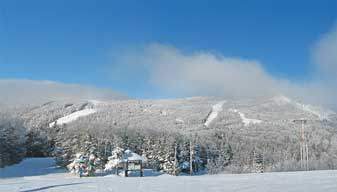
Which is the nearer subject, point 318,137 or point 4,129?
point 4,129

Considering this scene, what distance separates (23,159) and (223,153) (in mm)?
40039

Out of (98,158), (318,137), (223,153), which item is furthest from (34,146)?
(318,137)

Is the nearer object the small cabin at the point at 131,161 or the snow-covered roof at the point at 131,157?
the small cabin at the point at 131,161

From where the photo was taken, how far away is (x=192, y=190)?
19375 mm

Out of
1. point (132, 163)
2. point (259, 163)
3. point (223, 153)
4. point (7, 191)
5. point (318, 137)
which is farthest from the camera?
point (318, 137)

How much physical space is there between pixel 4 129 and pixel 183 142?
35.5 meters

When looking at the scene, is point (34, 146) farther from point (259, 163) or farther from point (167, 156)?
point (259, 163)

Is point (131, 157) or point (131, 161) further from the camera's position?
point (131, 157)

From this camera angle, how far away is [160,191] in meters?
19.0

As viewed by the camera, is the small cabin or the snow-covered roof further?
the snow-covered roof

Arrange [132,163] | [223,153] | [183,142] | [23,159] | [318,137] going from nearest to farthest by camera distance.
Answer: [132,163] < [23,159] < [183,142] < [223,153] < [318,137]

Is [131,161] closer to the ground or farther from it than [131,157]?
closer to the ground

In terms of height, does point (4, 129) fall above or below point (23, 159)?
above

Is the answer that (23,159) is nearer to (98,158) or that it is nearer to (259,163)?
(98,158)
